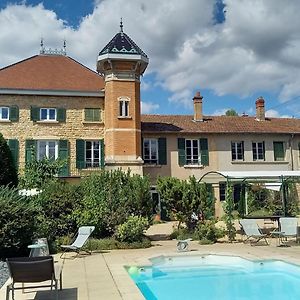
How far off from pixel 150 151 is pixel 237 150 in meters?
6.60

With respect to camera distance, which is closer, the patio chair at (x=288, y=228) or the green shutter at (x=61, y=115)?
the patio chair at (x=288, y=228)

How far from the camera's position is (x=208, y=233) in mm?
16469

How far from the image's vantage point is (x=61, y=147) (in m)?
27.4

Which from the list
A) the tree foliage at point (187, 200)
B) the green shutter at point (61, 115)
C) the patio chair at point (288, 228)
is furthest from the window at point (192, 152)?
the patio chair at point (288, 228)

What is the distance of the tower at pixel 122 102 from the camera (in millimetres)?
26172

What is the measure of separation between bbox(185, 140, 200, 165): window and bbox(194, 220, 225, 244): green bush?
486 inches

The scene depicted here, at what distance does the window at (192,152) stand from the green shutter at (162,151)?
1.67m

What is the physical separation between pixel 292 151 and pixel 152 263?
2202 centimetres

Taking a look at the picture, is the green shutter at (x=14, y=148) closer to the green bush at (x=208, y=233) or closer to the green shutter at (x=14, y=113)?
the green shutter at (x=14, y=113)

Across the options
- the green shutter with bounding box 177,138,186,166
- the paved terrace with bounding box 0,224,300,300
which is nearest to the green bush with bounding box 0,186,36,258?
the paved terrace with bounding box 0,224,300,300

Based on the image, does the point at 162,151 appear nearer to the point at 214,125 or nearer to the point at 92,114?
the point at 214,125

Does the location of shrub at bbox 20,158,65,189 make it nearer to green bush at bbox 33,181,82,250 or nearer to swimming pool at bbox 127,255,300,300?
green bush at bbox 33,181,82,250

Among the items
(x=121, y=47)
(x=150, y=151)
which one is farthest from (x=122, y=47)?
(x=150, y=151)

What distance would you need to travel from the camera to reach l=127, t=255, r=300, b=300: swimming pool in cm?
952
